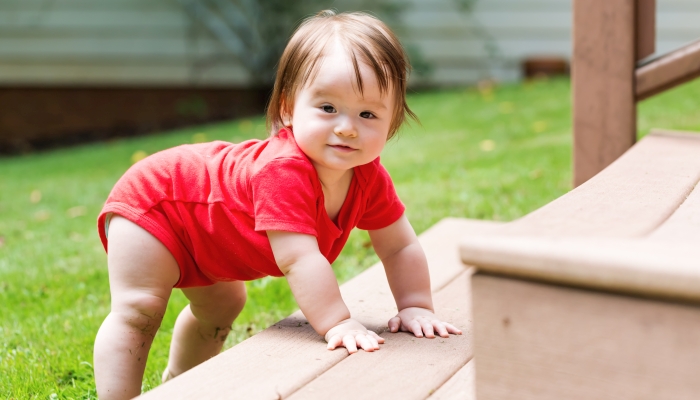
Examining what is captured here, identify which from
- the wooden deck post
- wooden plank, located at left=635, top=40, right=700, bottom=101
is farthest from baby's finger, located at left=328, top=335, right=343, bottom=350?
wooden plank, located at left=635, top=40, right=700, bottom=101

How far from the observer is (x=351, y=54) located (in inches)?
69.1

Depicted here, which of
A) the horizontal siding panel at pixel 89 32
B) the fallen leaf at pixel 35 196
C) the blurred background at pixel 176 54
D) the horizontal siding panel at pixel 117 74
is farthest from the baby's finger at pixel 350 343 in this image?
the horizontal siding panel at pixel 89 32

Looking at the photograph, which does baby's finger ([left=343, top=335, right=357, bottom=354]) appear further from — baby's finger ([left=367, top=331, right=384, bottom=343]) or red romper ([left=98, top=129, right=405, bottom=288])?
red romper ([left=98, top=129, right=405, bottom=288])

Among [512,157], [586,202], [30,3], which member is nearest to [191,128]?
[30,3]

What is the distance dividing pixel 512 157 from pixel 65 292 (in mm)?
2814

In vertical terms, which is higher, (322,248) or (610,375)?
(610,375)

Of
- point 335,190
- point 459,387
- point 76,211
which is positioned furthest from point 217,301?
point 76,211

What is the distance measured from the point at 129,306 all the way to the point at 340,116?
2.20ft

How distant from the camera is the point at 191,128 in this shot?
8.29 metres

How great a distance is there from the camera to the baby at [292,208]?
1.73 metres

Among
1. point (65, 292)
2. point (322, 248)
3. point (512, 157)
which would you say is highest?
point (322, 248)

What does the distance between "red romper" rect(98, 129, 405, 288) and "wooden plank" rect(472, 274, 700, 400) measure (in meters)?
0.65

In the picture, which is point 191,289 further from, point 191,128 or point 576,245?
point 191,128

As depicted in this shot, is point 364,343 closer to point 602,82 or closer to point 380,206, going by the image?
point 380,206
